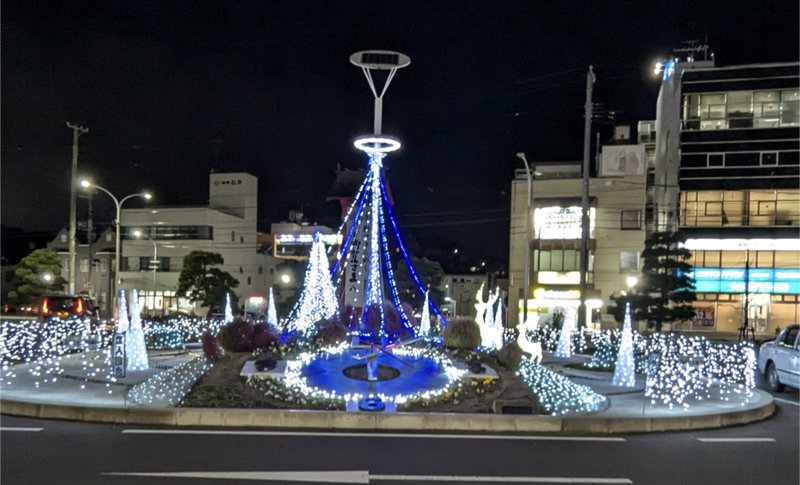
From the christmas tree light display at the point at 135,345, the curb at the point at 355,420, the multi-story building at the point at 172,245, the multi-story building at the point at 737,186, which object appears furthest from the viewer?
the multi-story building at the point at 172,245

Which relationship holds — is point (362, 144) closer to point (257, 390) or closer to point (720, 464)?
point (257, 390)

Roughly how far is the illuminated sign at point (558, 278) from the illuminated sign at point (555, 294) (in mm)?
556

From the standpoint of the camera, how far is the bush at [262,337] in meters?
14.4

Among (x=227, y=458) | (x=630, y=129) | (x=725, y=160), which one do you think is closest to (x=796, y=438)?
(x=227, y=458)

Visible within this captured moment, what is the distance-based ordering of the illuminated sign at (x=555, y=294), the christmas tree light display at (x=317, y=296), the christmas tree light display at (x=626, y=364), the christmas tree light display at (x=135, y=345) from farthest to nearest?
the illuminated sign at (x=555, y=294)
the christmas tree light display at (x=317, y=296)
the christmas tree light display at (x=135, y=345)
the christmas tree light display at (x=626, y=364)

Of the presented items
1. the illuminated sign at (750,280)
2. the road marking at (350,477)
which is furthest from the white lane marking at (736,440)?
the illuminated sign at (750,280)

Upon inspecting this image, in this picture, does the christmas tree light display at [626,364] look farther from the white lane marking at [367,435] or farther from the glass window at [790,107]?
the glass window at [790,107]

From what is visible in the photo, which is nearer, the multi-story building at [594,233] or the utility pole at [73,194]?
the utility pole at [73,194]

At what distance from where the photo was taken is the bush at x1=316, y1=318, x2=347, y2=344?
14.5 m

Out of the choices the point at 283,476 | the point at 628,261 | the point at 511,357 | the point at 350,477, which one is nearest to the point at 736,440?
the point at 511,357

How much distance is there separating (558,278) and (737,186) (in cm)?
1171

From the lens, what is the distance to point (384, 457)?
309 inches

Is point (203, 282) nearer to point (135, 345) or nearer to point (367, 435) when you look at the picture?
point (135, 345)

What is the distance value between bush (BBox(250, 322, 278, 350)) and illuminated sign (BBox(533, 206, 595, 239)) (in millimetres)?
26793
